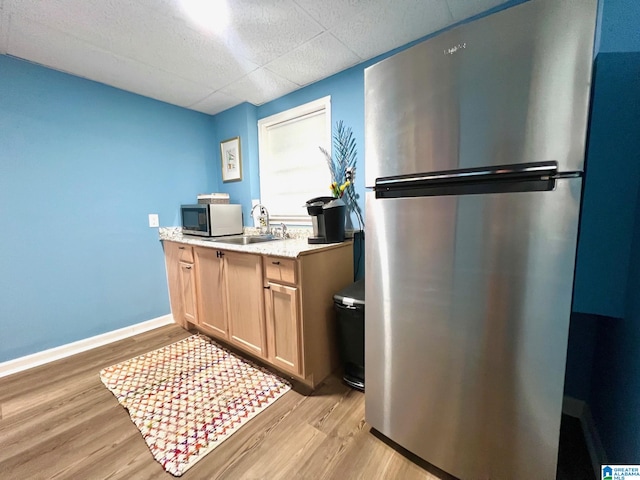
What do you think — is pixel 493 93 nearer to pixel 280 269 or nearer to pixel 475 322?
pixel 475 322

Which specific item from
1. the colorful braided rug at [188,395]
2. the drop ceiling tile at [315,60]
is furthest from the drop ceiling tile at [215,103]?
the colorful braided rug at [188,395]

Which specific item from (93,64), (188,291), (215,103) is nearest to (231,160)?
(215,103)

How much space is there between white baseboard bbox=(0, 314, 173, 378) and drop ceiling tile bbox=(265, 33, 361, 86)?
2.64 meters

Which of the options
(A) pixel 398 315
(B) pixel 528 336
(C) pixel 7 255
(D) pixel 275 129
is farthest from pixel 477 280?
(C) pixel 7 255

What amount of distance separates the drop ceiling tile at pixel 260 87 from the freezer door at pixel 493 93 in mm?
1428

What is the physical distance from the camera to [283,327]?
1601 millimetres

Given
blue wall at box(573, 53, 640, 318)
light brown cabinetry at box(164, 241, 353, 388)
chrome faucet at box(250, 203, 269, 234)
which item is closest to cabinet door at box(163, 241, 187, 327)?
light brown cabinetry at box(164, 241, 353, 388)

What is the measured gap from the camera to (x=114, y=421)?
4.65 ft

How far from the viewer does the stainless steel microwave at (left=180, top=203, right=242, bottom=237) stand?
2.38 m

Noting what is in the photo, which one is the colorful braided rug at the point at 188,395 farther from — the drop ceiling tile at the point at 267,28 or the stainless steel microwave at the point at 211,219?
the drop ceiling tile at the point at 267,28

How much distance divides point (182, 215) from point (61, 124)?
3.68ft

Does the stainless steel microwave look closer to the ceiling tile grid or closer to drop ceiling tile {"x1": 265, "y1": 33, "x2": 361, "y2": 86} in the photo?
the ceiling tile grid

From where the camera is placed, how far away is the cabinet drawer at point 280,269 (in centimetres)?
150

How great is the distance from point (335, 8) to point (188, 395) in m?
2.46
